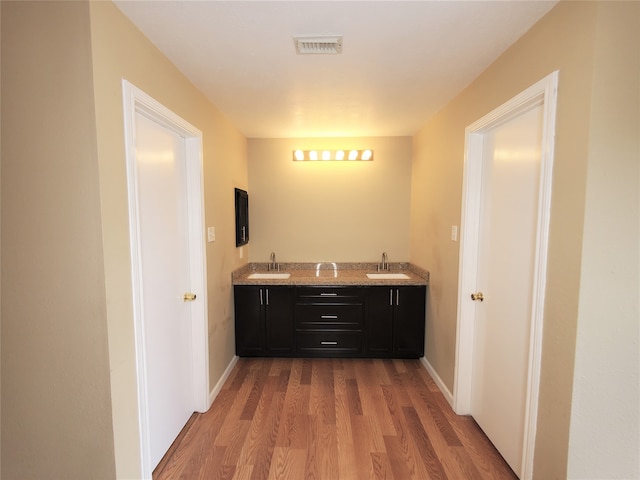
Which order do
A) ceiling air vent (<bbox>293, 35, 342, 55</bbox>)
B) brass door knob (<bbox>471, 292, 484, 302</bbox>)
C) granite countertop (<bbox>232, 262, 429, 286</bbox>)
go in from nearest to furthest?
1. ceiling air vent (<bbox>293, 35, 342, 55</bbox>)
2. brass door knob (<bbox>471, 292, 484, 302</bbox>)
3. granite countertop (<bbox>232, 262, 429, 286</bbox>)

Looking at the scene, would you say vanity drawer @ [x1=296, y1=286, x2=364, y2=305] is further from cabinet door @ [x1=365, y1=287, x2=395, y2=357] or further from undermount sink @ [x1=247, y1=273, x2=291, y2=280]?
undermount sink @ [x1=247, y1=273, x2=291, y2=280]

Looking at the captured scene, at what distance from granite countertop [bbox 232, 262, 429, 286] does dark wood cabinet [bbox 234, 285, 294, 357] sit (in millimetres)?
99

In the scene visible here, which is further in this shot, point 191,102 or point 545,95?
point 191,102

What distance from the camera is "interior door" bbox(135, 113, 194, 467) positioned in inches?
60.7

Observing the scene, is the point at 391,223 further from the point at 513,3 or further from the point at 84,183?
the point at 84,183

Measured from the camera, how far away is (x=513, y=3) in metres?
1.21

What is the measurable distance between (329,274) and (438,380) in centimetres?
145

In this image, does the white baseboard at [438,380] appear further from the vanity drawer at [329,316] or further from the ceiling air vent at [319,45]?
the ceiling air vent at [319,45]

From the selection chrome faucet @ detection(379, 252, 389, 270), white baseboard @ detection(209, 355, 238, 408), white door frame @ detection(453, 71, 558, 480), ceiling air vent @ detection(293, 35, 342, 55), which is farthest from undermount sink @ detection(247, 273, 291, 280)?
ceiling air vent @ detection(293, 35, 342, 55)

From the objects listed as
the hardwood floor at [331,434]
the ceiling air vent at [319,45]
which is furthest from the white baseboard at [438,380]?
the ceiling air vent at [319,45]

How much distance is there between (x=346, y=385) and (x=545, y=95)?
8.00ft

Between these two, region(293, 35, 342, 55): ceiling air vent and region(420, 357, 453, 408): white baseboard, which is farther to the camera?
region(420, 357, 453, 408): white baseboard

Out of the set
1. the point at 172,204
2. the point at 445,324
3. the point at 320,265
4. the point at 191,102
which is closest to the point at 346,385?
the point at 445,324

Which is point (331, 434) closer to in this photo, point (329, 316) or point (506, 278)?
point (329, 316)
